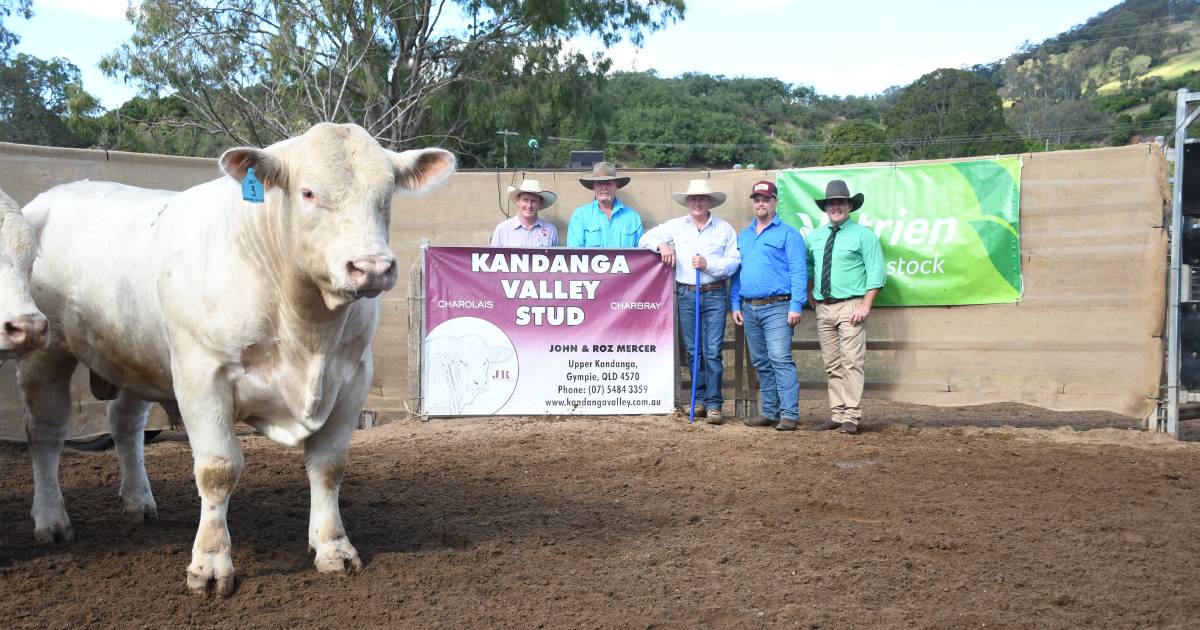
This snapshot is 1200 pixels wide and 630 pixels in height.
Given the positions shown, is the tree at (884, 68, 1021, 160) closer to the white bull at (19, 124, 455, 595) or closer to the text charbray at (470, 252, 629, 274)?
the text charbray at (470, 252, 629, 274)

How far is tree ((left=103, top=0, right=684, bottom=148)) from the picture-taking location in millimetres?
17453

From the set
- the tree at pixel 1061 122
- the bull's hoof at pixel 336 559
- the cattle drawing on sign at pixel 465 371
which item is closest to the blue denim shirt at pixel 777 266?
the cattle drawing on sign at pixel 465 371

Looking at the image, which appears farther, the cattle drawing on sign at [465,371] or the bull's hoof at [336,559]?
the cattle drawing on sign at [465,371]

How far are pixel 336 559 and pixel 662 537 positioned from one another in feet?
5.04

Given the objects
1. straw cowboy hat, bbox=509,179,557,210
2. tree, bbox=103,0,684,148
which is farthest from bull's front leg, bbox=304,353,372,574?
tree, bbox=103,0,684,148

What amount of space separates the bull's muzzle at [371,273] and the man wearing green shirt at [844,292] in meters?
5.18

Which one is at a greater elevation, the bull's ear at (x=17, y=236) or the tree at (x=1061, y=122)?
the tree at (x=1061, y=122)

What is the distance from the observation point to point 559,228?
923 centimetres

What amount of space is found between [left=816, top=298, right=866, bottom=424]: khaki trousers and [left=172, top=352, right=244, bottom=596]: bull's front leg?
5.19 metres

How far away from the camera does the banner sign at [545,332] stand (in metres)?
8.45

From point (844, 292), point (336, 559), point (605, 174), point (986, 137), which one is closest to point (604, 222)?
point (605, 174)

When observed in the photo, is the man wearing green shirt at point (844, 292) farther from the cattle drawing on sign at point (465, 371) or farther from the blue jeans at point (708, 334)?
the cattle drawing on sign at point (465, 371)

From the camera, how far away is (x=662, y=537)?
489cm

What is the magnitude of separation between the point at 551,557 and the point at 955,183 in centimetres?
543
